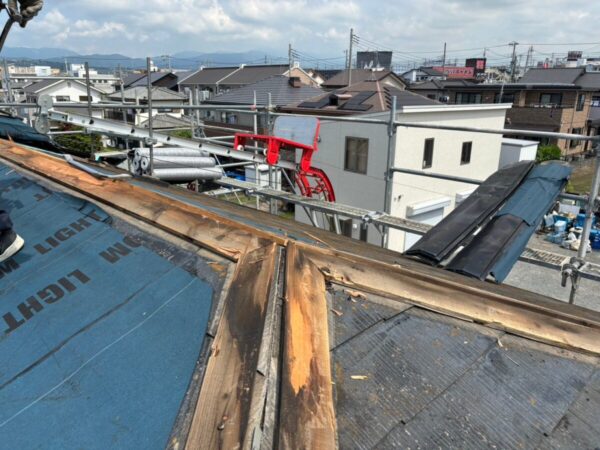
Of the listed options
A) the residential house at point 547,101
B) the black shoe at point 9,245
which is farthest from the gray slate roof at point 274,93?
the black shoe at point 9,245

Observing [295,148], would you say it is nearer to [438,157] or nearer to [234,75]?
[438,157]

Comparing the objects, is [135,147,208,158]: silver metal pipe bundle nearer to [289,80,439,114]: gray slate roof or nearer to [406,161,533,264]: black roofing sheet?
[406,161,533,264]: black roofing sheet

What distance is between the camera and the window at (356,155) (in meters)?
13.7

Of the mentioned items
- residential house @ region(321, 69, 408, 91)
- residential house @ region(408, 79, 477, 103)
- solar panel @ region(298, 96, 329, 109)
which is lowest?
solar panel @ region(298, 96, 329, 109)

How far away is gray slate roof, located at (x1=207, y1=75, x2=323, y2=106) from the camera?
23.8m

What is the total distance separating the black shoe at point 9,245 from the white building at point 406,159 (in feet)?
34.4

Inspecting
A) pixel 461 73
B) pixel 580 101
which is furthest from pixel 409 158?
pixel 461 73

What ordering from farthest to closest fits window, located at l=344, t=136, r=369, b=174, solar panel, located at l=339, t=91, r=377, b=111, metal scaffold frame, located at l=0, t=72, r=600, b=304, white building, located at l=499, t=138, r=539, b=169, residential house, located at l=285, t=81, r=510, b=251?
solar panel, located at l=339, t=91, r=377, b=111
white building, located at l=499, t=138, r=539, b=169
window, located at l=344, t=136, r=369, b=174
residential house, located at l=285, t=81, r=510, b=251
metal scaffold frame, located at l=0, t=72, r=600, b=304

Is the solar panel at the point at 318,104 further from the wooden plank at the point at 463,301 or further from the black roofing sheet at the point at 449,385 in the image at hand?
the black roofing sheet at the point at 449,385

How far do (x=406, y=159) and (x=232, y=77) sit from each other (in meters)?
28.4

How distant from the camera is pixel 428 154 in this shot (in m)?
14.4

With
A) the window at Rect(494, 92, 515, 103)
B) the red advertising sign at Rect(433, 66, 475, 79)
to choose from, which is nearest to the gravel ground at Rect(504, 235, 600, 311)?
the window at Rect(494, 92, 515, 103)

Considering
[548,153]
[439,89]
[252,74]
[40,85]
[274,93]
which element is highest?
[252,74]

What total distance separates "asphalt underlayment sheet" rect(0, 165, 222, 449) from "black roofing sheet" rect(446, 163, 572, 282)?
147cm
